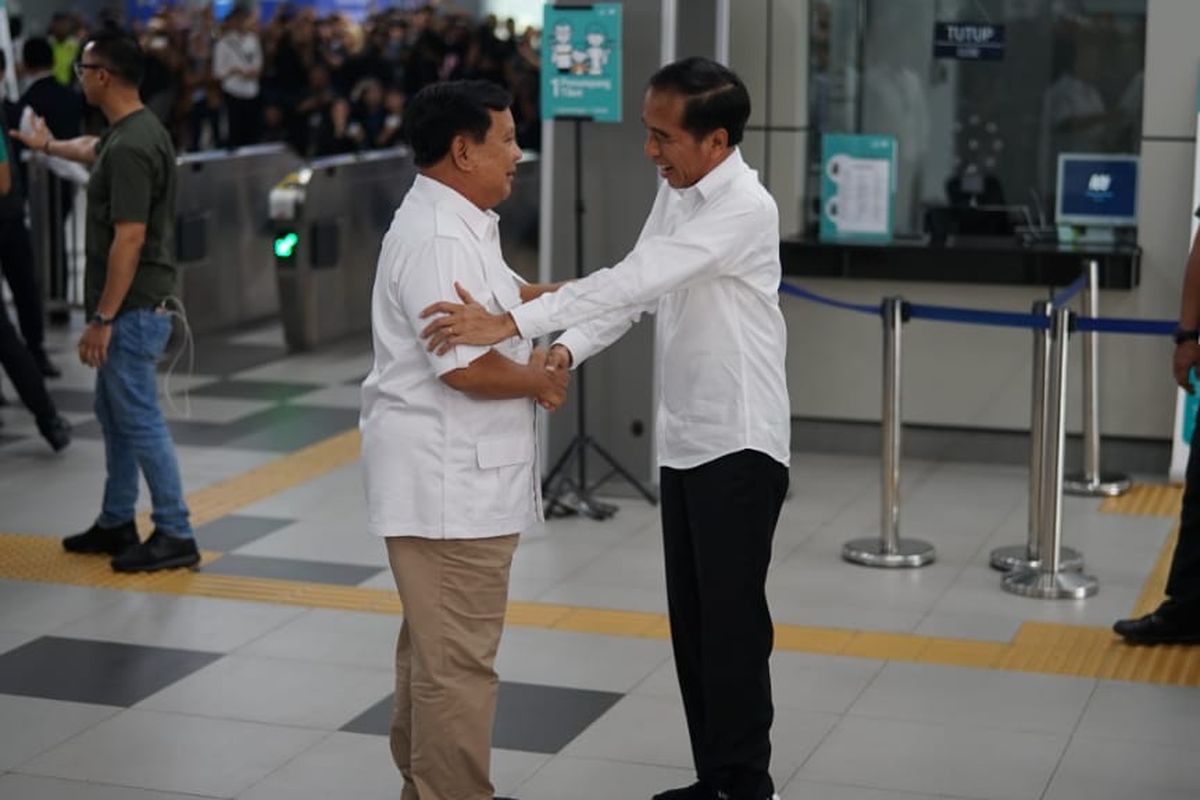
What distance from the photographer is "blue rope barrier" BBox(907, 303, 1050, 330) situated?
6406mm

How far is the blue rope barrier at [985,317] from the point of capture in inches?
252

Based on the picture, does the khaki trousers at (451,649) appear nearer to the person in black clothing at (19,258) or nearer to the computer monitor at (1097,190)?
the computer monitor at (1097,190)

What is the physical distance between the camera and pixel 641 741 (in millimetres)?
4934

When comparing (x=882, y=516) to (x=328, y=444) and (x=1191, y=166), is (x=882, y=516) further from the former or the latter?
(x=328, y=444)

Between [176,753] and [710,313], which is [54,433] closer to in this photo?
[176,753]

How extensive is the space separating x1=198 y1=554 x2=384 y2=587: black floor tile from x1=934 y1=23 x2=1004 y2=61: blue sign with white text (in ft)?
11.7

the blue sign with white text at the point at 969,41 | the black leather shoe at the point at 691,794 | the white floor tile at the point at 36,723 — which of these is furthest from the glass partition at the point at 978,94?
the black leather shoe at the point at 691,794

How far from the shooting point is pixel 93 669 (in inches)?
218

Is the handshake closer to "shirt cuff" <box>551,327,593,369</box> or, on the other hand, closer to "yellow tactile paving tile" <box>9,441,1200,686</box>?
"shirt cuff" <box>551,327,593,369</box>

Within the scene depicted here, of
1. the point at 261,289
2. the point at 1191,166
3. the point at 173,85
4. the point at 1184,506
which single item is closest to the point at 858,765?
the point at 1184,506

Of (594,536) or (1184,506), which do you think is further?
(594,536)

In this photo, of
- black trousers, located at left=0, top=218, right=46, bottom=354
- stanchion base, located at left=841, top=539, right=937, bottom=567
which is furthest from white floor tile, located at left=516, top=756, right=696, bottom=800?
black trousers, located at left=0, top=218, right=46, bottom=354

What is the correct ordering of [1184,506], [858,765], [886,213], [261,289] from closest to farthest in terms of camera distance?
1. [858,765]
2. [1184,506]
3. [886,213]
4. [261,289]

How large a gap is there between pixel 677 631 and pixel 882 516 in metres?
2.64
